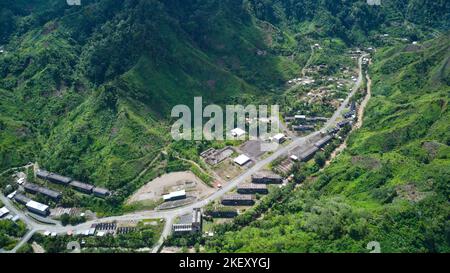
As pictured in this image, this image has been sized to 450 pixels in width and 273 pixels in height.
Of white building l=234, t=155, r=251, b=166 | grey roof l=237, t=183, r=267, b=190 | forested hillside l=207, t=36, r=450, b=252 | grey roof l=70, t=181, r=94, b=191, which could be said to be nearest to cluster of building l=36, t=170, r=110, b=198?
grey roof l=70, t=181, r=94, b=191

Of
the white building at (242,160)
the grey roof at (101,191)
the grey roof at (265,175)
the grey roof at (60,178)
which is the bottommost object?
the grey roof at (101,191)

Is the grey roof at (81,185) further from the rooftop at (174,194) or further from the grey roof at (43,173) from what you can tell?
the rooftop at (174,194)

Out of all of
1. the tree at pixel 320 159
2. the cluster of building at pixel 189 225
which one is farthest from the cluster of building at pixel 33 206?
the tree at pixel 320 159

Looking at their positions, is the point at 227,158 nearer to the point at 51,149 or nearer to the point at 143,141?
the point at 143,141

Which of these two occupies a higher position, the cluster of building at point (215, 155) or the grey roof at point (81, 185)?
the cluster of building at point (215, 155)

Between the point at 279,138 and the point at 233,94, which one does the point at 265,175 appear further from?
the point at 233,94

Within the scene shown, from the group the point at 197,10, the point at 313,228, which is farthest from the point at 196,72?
the point at 313,228

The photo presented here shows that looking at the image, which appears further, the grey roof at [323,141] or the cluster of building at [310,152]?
the grey roof at [323,141]
